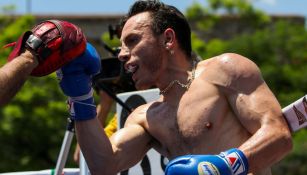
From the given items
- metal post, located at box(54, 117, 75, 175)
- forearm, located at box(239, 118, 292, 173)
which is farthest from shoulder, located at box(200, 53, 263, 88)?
metal post, located at box(54, 117, 75, 175)

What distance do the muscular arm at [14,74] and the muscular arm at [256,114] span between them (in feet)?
3.41

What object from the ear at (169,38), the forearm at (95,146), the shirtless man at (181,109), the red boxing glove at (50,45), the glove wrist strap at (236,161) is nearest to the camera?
the red boxing glove at (50,45)

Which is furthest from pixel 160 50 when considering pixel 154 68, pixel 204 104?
pixel 204 104

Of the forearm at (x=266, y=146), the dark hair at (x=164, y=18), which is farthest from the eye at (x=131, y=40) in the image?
the forearm at (x=266, y=146)

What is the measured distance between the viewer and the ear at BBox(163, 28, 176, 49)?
4.09 m

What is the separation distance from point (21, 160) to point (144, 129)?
471 inches

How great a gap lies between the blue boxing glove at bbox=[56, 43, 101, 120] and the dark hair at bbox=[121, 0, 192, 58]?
0.42m

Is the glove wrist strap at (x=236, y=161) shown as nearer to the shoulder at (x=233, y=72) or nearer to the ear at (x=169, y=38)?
the shoulder at (x=233, y=72)

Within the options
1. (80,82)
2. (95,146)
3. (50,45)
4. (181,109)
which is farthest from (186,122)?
(50,45)

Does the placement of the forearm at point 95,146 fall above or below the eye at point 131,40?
below

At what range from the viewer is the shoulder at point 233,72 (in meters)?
3.85

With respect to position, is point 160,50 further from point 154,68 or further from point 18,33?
point 18,33

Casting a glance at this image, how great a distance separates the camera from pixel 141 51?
3973mm

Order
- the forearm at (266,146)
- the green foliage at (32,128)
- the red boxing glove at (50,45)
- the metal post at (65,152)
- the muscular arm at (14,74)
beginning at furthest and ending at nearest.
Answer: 1. the green foliage at (32,128)
2. the metal post at (65,152)
3. the forearm at (266,146)
4. the red boxing glove at (50,45)
5. the muscular arm at (14,74)
